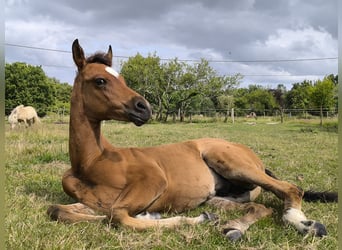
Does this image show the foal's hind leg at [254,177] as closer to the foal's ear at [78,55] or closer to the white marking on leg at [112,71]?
the white marking on leg at [112,71]

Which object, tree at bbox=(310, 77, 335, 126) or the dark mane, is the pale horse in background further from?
tree at bbox=(310, 77, 335, 126)

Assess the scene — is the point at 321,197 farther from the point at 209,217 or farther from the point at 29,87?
the point at 29,87

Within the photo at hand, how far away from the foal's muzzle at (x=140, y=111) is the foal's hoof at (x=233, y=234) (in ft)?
4.30

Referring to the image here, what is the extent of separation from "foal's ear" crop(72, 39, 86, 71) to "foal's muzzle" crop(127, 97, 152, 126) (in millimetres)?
881

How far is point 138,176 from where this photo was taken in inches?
145

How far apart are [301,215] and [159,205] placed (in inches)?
57.3

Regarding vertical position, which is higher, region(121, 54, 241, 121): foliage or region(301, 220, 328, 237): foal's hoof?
region(121, 54, 241, 121): foliage

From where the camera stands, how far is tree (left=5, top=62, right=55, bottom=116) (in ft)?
144

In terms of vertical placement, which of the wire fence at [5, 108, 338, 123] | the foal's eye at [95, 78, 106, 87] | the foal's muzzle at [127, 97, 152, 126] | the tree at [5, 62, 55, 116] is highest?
the tree at [5, 62, 55, 116]

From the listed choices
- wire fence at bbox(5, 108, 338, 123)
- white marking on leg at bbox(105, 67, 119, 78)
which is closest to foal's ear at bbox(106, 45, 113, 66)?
white marking on leg at bbox(105, 67, 119, 78)

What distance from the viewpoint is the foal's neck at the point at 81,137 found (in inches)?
149

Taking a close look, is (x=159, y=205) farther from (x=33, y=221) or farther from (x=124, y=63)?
(x=124, y=63)

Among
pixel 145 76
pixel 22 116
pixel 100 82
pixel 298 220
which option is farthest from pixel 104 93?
pixel 145 76

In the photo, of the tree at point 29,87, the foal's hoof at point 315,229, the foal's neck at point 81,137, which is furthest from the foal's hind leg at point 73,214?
the tree at point 29,87
